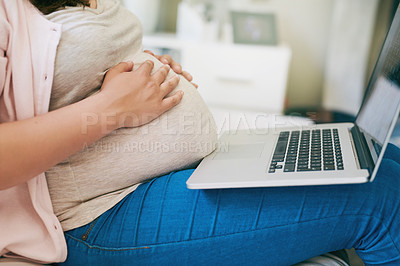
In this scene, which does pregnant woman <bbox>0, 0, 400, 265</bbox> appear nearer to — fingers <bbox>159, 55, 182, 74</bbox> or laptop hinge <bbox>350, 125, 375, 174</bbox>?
laptop hinge <bbox>350, 125, 375, 174</bbox>

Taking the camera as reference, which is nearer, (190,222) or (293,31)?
(190,222)

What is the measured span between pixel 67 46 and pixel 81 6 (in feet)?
0.43

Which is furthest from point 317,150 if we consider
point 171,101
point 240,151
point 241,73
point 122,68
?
point 241,73

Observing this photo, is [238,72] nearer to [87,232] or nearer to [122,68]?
[122,68]

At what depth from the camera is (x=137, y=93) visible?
27.6 inches

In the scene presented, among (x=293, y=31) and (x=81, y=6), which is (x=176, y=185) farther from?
(x=293, y=31)

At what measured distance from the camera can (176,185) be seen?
2.25 ft

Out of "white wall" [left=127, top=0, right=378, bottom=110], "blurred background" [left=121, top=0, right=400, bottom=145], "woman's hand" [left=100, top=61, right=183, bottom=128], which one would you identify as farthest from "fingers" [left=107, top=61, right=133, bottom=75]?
"white wall" [left=127, top=0, right=378, bottom=110]

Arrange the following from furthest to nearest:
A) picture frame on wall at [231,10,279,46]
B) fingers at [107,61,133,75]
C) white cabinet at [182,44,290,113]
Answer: picture frame on wall at [231,10,279,46] → white cabinet at [182,44,290,113] → fingers at [107,61,133,75]

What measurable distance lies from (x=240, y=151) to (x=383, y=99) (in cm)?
29

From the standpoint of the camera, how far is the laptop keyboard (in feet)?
2.11

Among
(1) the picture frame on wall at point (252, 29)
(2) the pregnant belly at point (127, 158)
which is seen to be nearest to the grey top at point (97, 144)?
(2) the pregnant belly at point (127, 158)

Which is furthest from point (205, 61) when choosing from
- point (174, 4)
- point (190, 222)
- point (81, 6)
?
point (190, 222)

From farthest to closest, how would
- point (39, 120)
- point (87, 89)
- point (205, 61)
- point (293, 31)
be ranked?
1. point (293, 31)
2. point (205, 61)
3. point (87, 89)
4. point (39, 120)
